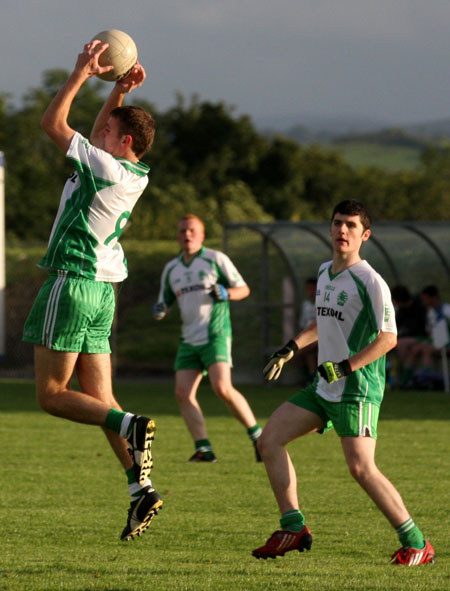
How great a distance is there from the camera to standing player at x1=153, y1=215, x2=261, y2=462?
36.9 ft

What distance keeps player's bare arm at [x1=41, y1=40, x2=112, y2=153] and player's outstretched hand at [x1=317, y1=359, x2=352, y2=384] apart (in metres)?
1.82

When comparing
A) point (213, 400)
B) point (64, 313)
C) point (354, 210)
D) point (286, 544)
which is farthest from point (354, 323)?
point (213, 400)

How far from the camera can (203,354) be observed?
11.5 m

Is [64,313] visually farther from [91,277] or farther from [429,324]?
[429,324]

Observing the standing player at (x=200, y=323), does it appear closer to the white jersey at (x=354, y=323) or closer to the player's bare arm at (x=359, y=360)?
the white jersey at (x=354, y=323)

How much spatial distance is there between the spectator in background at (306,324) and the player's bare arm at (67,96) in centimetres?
1421

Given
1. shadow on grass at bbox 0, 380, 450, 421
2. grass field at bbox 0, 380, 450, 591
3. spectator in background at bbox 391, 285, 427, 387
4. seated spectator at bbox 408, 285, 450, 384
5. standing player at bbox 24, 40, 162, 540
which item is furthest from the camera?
spectator in background at bbox 391, 285, 427, 387

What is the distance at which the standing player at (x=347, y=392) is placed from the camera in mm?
6273

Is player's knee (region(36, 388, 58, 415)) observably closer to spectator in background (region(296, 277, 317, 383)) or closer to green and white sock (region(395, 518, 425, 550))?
green and white sock (region(395, 518, 425, 550))

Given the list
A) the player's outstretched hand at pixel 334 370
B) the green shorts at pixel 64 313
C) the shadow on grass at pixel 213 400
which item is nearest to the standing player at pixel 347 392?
the player's outstretched hand at pixel 334 370

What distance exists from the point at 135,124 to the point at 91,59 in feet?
1.52

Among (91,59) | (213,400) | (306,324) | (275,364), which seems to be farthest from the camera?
(306,324)

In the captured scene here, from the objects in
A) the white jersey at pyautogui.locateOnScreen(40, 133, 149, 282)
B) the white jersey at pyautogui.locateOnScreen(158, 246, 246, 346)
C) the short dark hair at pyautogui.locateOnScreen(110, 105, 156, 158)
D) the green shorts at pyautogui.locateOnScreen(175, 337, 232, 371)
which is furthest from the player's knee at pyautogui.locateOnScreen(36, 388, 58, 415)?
the white jersey at pyautogui.locateOnScreen(158, 246, 246, 346)

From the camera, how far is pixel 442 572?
6.20m
